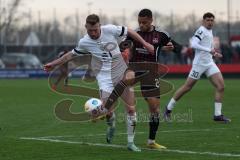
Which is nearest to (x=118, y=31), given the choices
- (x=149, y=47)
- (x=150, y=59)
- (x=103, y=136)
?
(x=149, y=47)

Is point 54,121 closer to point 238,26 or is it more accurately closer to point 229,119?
point 229,119

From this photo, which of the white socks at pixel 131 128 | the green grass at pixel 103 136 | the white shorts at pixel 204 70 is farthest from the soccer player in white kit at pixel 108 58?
the white shorts at pixel 204 70

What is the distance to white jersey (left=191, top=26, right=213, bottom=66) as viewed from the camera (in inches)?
678

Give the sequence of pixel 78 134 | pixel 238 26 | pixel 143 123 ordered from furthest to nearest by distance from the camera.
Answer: pixel 238 26
pixel 143 123
pixel 78 134

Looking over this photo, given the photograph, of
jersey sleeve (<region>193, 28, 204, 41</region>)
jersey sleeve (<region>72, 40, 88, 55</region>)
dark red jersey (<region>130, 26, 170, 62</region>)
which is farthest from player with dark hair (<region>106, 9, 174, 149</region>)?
jersey sleeve (<region>193, 28, 204, 41</region>)

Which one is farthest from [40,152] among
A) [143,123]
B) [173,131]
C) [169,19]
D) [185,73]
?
[169,19]

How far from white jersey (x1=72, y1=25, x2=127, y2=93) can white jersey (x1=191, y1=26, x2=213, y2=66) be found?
521cm

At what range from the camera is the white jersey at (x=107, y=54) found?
12.0 m

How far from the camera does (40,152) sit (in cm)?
1157

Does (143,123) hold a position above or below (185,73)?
above

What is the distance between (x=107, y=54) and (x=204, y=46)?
18.5ft

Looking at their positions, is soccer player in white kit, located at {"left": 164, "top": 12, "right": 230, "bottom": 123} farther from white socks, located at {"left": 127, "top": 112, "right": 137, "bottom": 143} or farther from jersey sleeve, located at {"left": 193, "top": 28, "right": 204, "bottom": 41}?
white socks, located at {"left": 127, "top": 112, "right": 137, "bottom": 143}

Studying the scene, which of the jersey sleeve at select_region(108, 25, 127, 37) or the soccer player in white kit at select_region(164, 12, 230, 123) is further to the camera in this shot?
the soccer player in white kit at select_region(164, 12, 230, 123)

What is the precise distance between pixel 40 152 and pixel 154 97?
2311 mm
